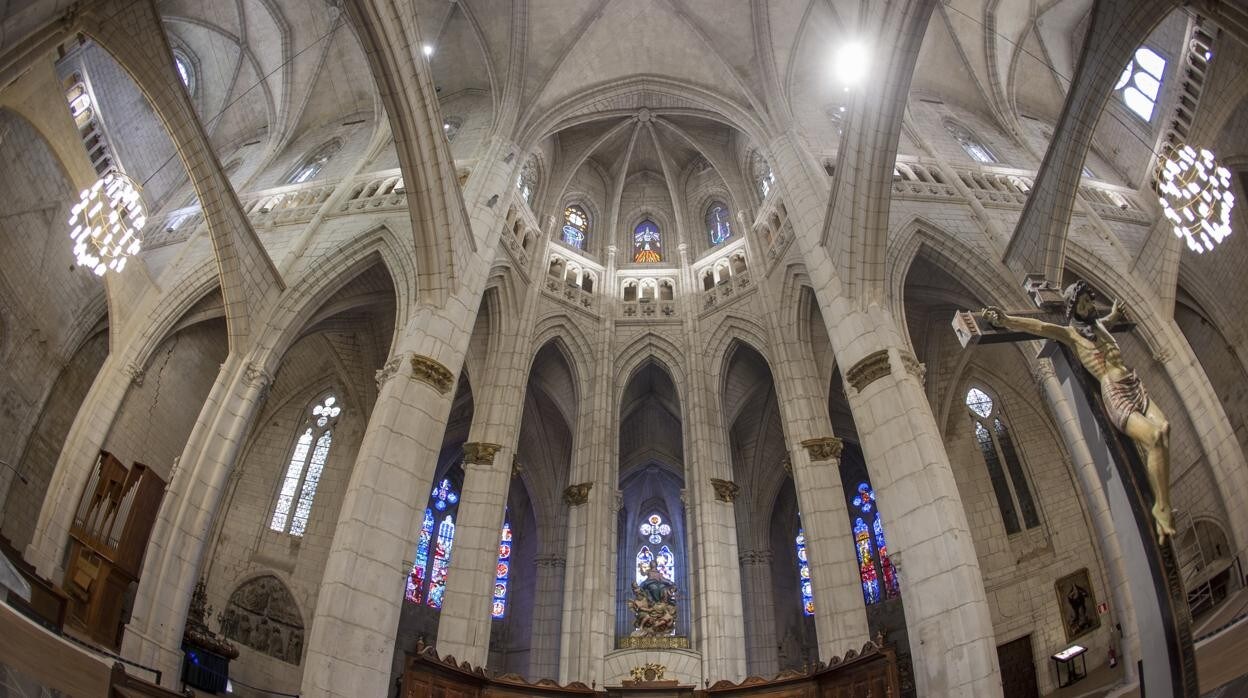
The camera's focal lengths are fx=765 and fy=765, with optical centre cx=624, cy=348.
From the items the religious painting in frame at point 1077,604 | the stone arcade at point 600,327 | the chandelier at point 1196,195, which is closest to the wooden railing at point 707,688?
the stone arcade at point 600,327

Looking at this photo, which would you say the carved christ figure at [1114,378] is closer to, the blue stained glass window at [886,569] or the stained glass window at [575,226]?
the blue stained glass window at [886,569]

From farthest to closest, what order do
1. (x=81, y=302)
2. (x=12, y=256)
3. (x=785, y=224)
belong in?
(x=785, y=224), (x=81, y=302), (x=12, y=256)

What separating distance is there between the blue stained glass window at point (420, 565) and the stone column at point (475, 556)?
449 centimetres

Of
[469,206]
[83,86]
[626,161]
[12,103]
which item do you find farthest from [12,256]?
[626,161]

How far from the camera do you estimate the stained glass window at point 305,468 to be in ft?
56.0

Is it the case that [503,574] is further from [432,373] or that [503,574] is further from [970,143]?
[970,143]

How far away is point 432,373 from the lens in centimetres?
1216

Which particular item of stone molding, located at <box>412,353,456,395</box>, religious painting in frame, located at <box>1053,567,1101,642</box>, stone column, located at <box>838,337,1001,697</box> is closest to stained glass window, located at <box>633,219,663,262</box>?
stone column, located at <box>838,337,1001,697</box>

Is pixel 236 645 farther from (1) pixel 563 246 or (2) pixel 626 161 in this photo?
(2) pixel 626 161

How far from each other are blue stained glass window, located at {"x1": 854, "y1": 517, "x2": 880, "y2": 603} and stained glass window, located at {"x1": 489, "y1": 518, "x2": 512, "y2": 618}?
9383mm

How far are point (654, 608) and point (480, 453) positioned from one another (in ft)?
15.3

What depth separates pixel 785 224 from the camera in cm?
1847

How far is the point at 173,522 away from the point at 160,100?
244 inches

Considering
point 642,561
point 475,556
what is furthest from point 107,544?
point 642,561
